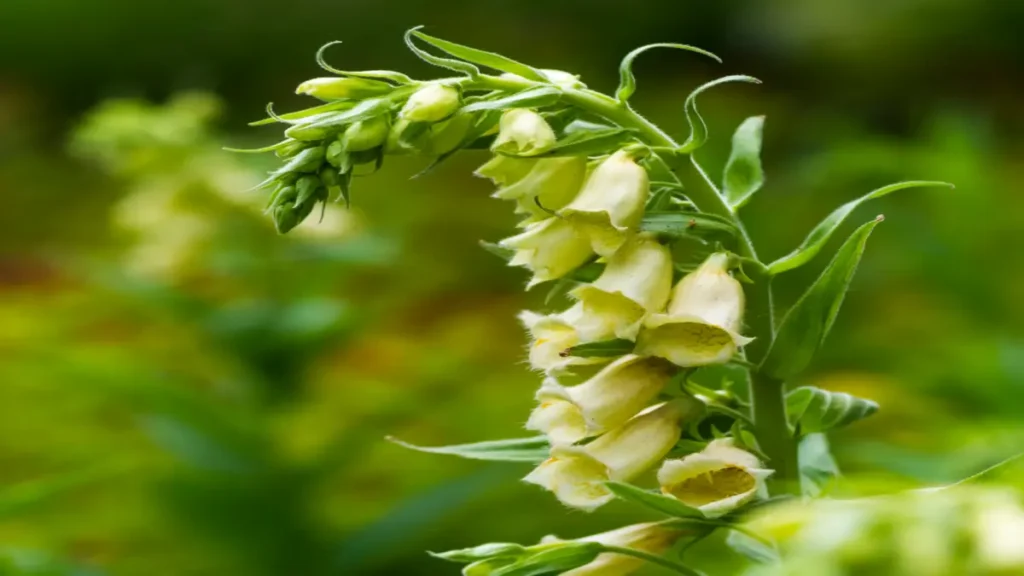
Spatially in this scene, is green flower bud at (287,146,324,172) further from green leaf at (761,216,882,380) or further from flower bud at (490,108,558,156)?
green leaf at (761,216,882,380)

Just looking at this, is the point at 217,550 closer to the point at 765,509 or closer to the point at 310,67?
the point at 765,509

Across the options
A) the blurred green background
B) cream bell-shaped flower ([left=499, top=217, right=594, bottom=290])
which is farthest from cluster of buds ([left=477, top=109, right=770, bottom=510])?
the blurred green background

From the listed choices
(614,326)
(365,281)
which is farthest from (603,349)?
(365,281)

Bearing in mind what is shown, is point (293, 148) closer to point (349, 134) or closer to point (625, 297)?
point (349, 134)

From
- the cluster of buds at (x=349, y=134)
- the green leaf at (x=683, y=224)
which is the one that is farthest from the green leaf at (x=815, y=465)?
the cluster of buds at (x=349, y=134)

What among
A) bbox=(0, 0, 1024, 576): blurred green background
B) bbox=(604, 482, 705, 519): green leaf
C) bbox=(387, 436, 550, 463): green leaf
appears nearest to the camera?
bbox=(604, 482, 705, 519): green leaf

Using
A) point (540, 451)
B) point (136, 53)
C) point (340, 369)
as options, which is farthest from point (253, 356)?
point (136, 53)
